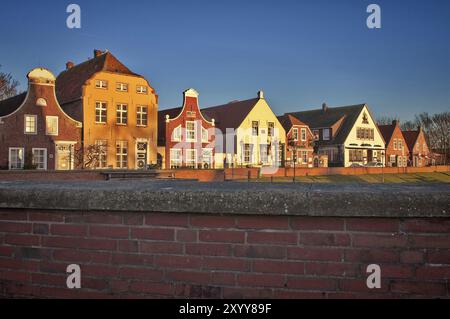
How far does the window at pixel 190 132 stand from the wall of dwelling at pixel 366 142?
2676 centimetres

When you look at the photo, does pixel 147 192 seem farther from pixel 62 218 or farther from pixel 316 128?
pixel 316 128

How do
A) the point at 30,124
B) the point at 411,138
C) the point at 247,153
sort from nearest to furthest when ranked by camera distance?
the point at 30,124
the point at 247,153
the point at 411,138

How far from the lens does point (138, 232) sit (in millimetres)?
2527

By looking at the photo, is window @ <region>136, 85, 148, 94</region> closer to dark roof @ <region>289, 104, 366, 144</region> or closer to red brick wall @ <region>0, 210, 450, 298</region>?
dark roof @ <region>289, 104, 366, 144</region>

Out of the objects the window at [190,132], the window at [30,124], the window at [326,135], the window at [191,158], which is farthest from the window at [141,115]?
the window at [326,135]

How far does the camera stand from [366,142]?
64.2 metres

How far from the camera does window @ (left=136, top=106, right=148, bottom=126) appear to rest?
41500 millimetres

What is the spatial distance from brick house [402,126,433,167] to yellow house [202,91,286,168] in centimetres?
3424

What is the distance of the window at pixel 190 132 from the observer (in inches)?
1746

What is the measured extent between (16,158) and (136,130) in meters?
11.3

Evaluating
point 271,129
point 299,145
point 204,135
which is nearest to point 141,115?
point 204,135

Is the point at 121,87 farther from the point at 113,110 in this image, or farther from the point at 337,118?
the point at 337,118

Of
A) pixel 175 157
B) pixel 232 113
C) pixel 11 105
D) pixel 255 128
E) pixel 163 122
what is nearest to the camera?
pixel 11 105

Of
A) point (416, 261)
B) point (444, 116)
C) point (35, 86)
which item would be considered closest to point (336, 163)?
point (444, 116)
